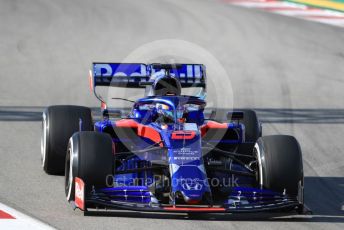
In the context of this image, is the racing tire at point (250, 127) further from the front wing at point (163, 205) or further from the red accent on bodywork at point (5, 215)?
the red accent on bodywork at point (5, 215)

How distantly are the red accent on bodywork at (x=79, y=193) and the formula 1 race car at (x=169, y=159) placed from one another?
0.01 metres

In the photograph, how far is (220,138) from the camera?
11.3 meters

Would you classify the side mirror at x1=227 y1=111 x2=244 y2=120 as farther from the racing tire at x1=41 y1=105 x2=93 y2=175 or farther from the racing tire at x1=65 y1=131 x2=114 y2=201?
the racing tire at x1=65 y1=131 x2=114 y2=201

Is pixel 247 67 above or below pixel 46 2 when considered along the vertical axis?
below

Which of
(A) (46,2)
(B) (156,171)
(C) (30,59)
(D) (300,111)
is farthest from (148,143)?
(A) (46,2)

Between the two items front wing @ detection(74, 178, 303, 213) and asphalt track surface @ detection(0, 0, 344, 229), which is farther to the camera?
Answer: asphalt track surface @ detection(0, 0, 344, 229)

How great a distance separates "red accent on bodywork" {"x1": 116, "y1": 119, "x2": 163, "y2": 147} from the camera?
35.6 feet

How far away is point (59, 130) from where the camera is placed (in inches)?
457

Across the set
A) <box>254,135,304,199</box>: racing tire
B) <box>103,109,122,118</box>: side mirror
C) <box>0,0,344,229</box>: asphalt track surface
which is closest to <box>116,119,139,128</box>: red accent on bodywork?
<box>103,109,122,118</box>: side mirror

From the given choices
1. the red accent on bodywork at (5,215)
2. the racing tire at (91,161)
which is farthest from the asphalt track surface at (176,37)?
the racing tire at (91,161)

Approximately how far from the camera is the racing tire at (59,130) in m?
11.6

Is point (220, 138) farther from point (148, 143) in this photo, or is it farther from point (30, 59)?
point (30, 59)

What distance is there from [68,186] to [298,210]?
8.01 feet

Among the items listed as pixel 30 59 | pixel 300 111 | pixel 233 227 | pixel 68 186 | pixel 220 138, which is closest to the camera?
pixel 233 227
